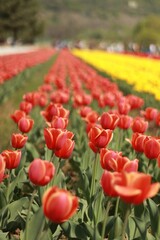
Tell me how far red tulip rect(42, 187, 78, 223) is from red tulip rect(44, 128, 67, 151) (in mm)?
942

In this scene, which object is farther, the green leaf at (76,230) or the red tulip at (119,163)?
the green leaf at (76,230)

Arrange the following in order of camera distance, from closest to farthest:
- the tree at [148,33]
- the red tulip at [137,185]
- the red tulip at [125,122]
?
the red tulip at [137,185]
the red tulip at [125,122]
the tree at [148,33]

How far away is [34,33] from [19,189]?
303 ft

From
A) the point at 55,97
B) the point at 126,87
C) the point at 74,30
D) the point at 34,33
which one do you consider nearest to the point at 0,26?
the point at 34,33

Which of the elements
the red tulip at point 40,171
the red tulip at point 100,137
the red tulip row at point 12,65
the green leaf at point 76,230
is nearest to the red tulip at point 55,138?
the red tulip at point 100,137

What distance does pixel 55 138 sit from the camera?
9.30 feet

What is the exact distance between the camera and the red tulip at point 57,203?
1844 mm

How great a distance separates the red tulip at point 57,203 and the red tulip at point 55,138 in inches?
37.1

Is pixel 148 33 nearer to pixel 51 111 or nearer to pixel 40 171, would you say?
pixel 51 111

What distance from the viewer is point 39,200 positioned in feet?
11.0

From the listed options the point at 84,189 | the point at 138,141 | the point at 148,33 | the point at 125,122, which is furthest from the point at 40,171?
the point at 148,33

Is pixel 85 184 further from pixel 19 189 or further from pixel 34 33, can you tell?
pixel 34 33

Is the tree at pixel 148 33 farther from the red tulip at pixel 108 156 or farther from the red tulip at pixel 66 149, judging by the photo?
the red tulip at pixel 108 156

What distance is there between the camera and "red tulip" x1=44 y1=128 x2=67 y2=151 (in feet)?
9.21
